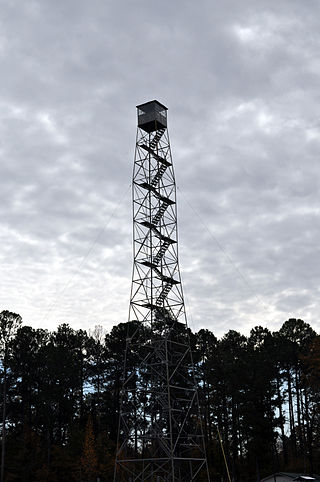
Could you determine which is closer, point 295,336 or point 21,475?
point 21,475

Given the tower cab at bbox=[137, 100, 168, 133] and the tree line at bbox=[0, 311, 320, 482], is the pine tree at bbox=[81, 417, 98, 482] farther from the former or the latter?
the tower cab at bbox=[137, 100, 168, 133]

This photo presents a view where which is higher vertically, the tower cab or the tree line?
the tower cab

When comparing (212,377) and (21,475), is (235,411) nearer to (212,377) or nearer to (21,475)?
(212,377)

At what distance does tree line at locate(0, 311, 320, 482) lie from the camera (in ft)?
180

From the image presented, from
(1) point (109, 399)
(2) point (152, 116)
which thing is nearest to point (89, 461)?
(1) point (109, 399)

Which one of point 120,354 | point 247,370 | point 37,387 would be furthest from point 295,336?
point 37,387

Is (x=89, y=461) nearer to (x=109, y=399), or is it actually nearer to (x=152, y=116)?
(x=109, y=399)

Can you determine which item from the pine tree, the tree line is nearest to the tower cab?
the tree line

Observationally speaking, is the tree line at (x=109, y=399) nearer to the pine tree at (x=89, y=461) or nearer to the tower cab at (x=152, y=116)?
the pine tree at (x=89, y=461)

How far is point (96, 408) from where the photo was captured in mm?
66125

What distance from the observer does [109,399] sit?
64.0 m

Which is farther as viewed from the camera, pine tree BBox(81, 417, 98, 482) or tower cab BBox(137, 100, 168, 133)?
pine tree BBox(81, 417, 98, 482)

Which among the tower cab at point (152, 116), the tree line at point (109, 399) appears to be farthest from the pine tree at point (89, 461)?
the tower cab at point (152, 116)

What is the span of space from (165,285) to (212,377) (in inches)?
1037
